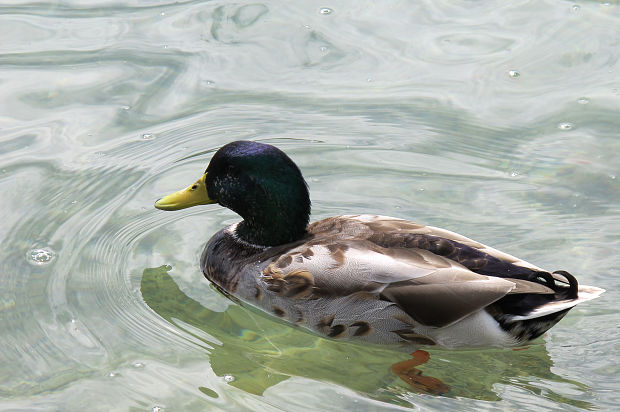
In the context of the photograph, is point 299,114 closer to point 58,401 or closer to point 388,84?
point 388,84

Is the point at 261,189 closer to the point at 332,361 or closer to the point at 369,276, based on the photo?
the point at 369,276

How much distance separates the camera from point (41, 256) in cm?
657

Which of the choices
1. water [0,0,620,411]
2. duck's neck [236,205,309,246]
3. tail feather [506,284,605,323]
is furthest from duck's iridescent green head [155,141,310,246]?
tail feather [506,284,605,323]

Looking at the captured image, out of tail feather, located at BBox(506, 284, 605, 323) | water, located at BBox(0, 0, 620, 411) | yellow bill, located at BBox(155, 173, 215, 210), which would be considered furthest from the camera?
yellow bill, located at BBox(155, 173, 215, 210)

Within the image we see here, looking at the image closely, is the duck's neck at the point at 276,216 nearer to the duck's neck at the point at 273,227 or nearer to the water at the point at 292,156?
the duck's neck at the point at 273,227

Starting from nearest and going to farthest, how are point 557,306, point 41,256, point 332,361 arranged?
point 557,306, point 332,361, point 41,256

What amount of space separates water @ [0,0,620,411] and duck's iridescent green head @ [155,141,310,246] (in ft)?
1.89

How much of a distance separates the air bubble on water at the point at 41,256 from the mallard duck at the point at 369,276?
1.26 metres

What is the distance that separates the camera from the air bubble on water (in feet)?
21.4

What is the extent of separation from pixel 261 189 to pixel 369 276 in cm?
106

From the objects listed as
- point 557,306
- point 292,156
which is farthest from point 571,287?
point 292,156

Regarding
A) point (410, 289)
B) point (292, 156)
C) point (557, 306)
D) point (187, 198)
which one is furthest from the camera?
point (292, 156)

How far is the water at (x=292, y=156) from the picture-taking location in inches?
221

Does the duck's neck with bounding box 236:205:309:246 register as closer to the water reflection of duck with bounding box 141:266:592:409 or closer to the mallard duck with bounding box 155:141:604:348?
the mallard duck with bounding box 155:141:604:348
